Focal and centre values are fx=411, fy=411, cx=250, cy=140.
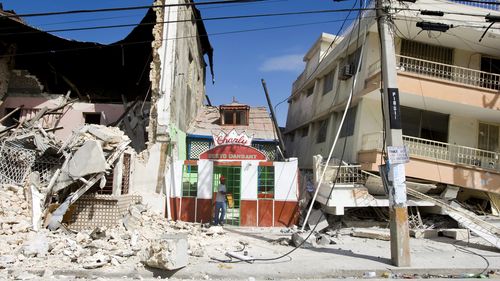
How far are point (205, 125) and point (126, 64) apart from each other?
16.0 feet

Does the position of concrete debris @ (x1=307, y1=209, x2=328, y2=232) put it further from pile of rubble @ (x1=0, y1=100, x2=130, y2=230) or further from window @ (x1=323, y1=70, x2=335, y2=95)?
window @ (x1=323, y1=70, x2=335, y2=95)

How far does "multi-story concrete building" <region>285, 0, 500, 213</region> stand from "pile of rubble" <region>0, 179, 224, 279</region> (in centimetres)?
618

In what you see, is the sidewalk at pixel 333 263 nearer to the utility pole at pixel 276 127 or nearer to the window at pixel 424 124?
the window at pixel 424 124

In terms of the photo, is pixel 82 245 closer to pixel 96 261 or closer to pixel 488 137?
pixel 96 261

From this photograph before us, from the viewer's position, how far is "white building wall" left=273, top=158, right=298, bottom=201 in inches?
579

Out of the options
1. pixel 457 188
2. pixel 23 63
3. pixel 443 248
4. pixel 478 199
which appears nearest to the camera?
pixel 443 248

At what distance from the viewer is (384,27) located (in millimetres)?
9344

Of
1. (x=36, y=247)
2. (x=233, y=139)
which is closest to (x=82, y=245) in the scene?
(x=36, y=247)

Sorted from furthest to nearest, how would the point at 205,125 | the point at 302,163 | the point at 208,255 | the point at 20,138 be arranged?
the point at 302,163, the point at 205,125, the point at 20,138, the point at 208,255

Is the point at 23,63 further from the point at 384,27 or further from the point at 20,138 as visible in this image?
the point at 384,27

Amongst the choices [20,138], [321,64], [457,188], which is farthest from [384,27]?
[321,64]

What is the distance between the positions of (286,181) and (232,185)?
6.42 feet

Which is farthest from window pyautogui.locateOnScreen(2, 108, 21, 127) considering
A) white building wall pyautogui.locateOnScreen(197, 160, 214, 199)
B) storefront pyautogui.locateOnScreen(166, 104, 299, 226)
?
white building wall pyautogui.locateOnScreen(197, 160, 214, 199)

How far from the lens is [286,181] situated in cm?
1474
